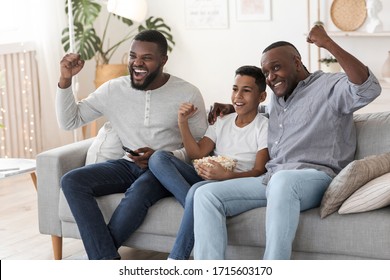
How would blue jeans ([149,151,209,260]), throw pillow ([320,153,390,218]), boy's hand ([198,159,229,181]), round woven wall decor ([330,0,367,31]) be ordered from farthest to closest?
round woven wall decor ([330,0,367,31]), boy's hand ([198,159,229,181]), blue jeans ([149,151,209,260]), throw pillow ([320,153,390,218])

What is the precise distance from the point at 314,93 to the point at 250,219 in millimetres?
551

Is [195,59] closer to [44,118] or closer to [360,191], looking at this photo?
[44,118]

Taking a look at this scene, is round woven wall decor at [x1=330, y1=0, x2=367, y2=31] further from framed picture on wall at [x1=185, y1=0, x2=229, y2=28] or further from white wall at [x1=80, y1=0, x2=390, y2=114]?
framed picture on wall at [x1=185, y1=0, x2=229, y2=28]

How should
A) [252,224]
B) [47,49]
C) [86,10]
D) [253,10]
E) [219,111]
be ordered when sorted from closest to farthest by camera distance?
1. [252,224]
2. [219,111]
3. [47,49]
4. [86,10]
5. [253,10]

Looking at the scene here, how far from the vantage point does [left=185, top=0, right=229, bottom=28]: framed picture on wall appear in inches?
251

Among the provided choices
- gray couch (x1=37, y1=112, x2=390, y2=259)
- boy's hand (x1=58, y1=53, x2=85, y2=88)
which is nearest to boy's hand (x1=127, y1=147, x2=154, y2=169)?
gray couch (x1=37, y1=112, x2=390, y2=259)

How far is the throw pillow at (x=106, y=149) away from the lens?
3676 millimetres

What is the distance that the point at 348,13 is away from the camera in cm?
577

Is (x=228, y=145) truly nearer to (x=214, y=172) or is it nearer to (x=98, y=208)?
(x=214, y=172)

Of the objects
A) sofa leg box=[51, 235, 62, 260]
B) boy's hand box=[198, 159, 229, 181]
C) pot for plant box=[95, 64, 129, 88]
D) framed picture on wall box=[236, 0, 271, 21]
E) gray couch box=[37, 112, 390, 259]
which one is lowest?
sofa leg box=[51, 235, 62, 260]

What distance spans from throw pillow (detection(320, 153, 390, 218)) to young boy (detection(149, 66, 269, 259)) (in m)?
0.41

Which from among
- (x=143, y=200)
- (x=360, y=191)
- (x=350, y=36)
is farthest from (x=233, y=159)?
(x=350, y=36)

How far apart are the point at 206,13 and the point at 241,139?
10.4ft

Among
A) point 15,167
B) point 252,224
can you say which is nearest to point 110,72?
point 15,167
